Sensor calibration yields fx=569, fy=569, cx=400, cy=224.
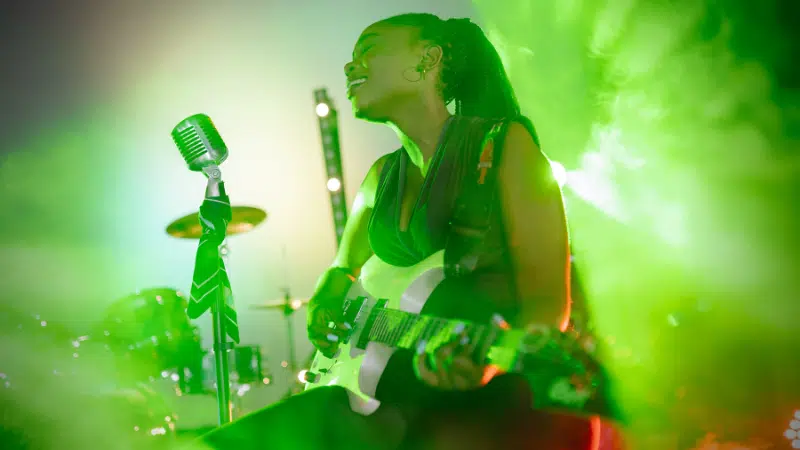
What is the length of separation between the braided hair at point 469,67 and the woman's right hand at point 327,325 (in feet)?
2.78

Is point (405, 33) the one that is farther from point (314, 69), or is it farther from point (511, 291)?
point (314, 69)

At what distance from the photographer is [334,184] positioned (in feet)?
18.0

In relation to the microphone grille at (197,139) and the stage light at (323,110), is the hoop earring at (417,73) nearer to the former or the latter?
the microphone grille at (197,139)

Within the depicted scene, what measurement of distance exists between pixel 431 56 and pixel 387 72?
164 millimetres

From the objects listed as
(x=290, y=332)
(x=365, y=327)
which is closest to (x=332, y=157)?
(x=290, y=332)

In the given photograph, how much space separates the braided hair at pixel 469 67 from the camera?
1979 millimetres

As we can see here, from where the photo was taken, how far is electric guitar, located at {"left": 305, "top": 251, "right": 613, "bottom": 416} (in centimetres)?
116

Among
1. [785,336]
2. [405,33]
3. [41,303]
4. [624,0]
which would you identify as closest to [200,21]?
[41,303]

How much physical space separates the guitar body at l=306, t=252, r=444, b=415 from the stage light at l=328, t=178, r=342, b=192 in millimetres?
3415

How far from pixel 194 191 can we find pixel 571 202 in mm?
4035

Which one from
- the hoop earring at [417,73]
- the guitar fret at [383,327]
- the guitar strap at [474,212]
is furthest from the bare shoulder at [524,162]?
the guitar fret at [383,327]

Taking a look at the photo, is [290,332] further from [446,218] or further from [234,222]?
[446,218]

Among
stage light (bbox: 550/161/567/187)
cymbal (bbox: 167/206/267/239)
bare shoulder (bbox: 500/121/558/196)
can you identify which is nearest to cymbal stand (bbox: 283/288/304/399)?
cymbal (bbox: 167/206/267/239)

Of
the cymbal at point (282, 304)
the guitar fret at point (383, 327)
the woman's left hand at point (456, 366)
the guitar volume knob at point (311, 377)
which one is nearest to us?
the woman's left hand at point (456, 366)
